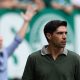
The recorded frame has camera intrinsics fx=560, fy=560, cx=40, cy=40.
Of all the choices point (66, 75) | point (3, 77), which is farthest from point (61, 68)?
point (3, 77)

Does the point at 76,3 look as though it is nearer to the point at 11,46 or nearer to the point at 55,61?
the point at 11,46

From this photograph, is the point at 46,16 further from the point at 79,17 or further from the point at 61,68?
the point at 61,68

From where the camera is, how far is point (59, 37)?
560cm

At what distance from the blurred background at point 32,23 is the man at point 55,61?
5742 mm

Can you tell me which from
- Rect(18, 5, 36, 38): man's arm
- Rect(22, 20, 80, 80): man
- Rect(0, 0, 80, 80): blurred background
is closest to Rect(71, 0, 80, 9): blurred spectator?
Rect(0, 0, 80, 80): blurred background

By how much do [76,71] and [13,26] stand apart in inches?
241

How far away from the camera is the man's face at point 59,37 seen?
5566mm

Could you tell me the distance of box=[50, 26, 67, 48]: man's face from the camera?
5566 mm

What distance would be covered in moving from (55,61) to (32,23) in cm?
623

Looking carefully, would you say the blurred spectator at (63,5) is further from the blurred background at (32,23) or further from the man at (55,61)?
the man at (55,61)

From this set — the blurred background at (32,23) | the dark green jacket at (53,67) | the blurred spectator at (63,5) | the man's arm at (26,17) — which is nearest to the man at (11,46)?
the man's arm at (26,17)

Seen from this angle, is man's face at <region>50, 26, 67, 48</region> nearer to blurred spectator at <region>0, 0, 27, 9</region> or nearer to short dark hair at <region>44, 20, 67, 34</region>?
short dark hair at <region>44, 20, 67, 34</region>

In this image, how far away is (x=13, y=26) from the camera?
11.6 m

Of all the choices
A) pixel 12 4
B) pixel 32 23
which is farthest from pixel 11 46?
pixel 32 23
